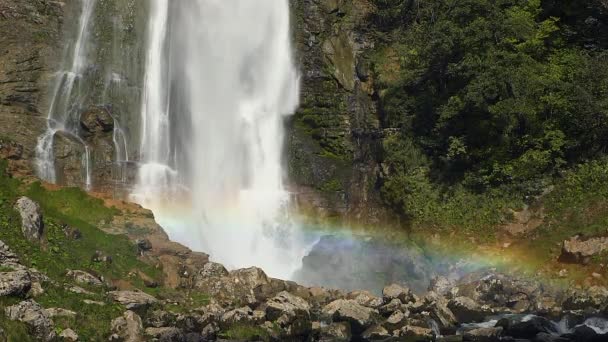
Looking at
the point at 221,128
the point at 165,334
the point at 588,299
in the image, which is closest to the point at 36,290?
the point at 165,334

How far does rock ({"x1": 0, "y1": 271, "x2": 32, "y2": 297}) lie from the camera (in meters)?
16.9

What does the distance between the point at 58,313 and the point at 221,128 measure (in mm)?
20356

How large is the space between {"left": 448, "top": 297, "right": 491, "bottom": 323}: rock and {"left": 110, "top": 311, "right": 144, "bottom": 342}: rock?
34.7 feet

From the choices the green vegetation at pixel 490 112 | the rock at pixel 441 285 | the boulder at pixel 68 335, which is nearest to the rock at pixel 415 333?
the rock at pixel 441 285

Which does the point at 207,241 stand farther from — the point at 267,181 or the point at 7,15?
the point at 7,15

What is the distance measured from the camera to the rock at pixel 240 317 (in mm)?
20266

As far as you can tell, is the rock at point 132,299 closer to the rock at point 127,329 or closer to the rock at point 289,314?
the rock at point 127,329

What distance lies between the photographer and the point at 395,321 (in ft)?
70.3

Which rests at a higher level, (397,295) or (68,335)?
(397,295)

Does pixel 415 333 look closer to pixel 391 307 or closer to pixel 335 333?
pixel 335 333

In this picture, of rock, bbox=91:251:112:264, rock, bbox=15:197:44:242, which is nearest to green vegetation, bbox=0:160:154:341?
rock, bbox=91:251:112:264

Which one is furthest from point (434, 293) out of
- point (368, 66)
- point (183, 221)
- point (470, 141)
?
point (368, 66)

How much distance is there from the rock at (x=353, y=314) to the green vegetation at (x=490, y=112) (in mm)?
10839

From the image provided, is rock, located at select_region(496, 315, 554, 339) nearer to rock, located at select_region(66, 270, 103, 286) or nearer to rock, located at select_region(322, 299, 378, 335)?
rock, located at select_region(322, 299, 378, 335)
